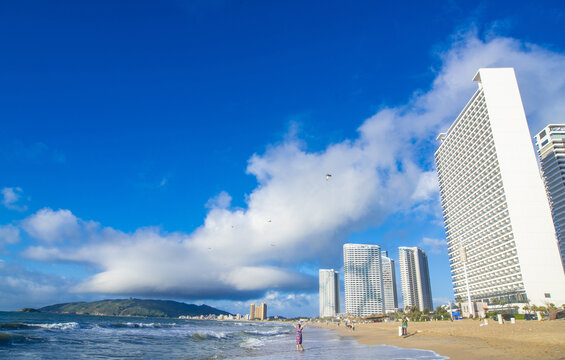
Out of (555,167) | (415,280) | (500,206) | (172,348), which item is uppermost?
(555,167)

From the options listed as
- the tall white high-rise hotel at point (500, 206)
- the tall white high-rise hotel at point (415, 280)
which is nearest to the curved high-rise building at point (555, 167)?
the tall white high-rise hotel at point (500, 206)

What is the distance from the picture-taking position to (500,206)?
93562 millimetres

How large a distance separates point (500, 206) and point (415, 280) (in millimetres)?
116505

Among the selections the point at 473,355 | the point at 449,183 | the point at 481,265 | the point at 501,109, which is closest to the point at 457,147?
the point at 449,183

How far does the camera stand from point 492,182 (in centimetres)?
9800

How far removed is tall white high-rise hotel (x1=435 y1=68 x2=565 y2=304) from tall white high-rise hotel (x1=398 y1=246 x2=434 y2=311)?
78.6 metres

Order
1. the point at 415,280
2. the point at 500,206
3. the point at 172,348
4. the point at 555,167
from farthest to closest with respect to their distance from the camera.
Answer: the point at 415,280, the point at 555,167, the point at 500,206, the point at 172,348

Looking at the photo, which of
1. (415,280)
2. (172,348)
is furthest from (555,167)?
(172,348)

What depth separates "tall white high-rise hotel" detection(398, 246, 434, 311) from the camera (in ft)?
633

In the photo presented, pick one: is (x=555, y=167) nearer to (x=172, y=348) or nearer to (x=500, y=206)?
(x=500, y=206)

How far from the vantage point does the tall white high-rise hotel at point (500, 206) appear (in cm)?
8294

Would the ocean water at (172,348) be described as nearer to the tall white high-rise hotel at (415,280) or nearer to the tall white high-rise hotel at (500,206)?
the tall white high-rise hotel at (500,206)

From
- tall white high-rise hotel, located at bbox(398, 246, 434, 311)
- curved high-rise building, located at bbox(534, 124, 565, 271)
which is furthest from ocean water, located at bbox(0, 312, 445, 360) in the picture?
tall white high-rise hotel, located at bbox(398, 246, 434, 311)

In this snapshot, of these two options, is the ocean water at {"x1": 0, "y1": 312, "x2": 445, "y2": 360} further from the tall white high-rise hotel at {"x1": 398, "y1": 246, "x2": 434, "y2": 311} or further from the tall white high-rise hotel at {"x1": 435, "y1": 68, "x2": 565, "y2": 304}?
the tall white high-rise hotel at {"x1": 398, "y1": 246, "x2": 434, "y2": 311}
